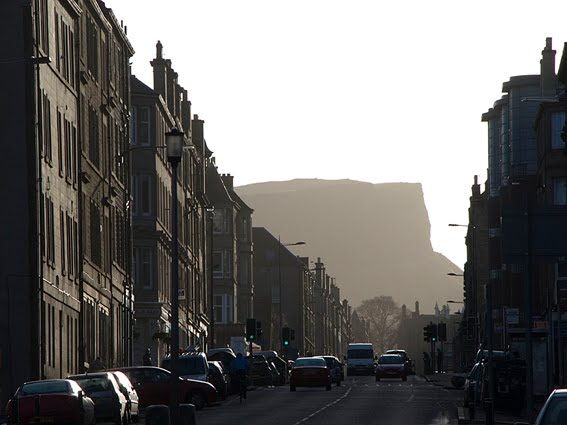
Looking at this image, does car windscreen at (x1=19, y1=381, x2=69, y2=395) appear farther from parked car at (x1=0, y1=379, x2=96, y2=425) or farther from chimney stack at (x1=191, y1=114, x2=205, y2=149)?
chimney stack at (x1=191, y1=114, x2=205, y2=149)

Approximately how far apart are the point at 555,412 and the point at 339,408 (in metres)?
33.2

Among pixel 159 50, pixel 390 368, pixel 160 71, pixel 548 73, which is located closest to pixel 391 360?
pixel 390 368

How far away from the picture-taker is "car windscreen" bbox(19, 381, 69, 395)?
126ft

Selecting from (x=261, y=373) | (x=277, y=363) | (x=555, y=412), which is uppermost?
(x=555, y=412)

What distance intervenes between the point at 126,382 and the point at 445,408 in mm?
12383

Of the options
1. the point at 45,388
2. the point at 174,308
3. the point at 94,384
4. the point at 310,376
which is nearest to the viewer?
the point at 174,308

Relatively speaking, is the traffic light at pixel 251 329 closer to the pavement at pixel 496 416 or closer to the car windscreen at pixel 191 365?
the car windscreen at pixel 191 365

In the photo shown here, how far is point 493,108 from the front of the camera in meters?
128

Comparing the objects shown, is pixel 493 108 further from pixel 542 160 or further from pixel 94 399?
pixel 94 399

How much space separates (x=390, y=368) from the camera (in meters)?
92.4

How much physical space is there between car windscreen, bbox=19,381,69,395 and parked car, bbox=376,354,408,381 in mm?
53848

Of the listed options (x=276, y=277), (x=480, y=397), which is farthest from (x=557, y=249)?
(x=276, y=277)

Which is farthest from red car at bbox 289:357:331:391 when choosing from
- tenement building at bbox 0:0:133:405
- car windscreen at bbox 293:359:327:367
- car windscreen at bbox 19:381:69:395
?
car windscreen at bbox 19:381:69:395

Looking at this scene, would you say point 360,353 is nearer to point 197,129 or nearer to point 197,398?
point 197,129
